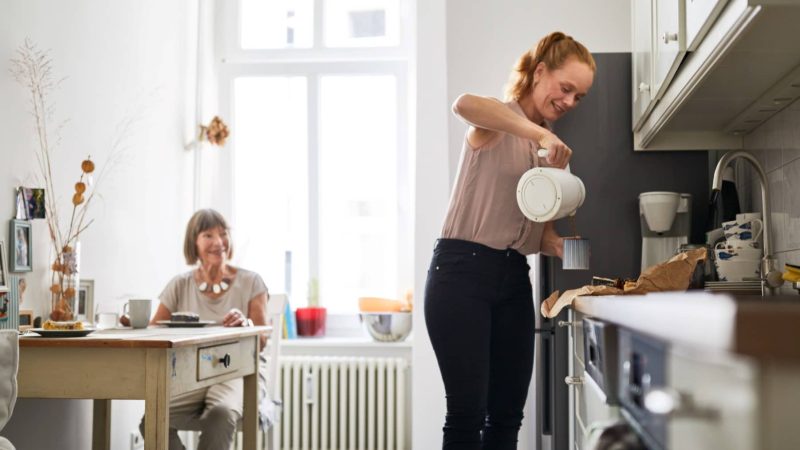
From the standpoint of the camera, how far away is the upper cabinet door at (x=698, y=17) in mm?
1516

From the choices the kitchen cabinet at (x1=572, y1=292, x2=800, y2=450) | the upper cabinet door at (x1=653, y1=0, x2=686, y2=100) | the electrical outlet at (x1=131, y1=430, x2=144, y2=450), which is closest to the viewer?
the kitchen cabinet at (x1=572, y1=292, x2=800, y2=450)

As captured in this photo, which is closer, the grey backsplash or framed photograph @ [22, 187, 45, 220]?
the grey backsplash

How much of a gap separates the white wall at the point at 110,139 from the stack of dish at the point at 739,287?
2.02m

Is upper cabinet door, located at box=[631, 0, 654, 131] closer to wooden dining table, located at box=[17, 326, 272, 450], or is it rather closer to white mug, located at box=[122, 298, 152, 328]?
wooden dining table, located at box=[17, 326, 272, 450]

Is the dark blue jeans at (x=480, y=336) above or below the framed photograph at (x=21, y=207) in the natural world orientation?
below

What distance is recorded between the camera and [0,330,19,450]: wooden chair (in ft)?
5.60

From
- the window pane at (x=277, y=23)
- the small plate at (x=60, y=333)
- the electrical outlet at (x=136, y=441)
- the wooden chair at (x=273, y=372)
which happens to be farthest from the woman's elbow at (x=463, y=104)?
the window pane at (x=277, y=23)

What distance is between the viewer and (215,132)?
4.52 m

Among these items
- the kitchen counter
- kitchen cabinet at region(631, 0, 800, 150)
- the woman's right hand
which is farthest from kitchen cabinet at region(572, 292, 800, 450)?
the woman's right hand

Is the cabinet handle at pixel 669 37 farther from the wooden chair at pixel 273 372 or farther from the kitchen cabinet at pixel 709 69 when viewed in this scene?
the wooden chair at pixel 273 372

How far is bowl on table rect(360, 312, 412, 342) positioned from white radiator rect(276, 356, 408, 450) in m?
0.14

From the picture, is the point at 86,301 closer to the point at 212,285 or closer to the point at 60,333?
the point at 212,285

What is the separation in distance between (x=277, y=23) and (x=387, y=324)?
5.66 ft

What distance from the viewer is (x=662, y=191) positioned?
9.09ft
